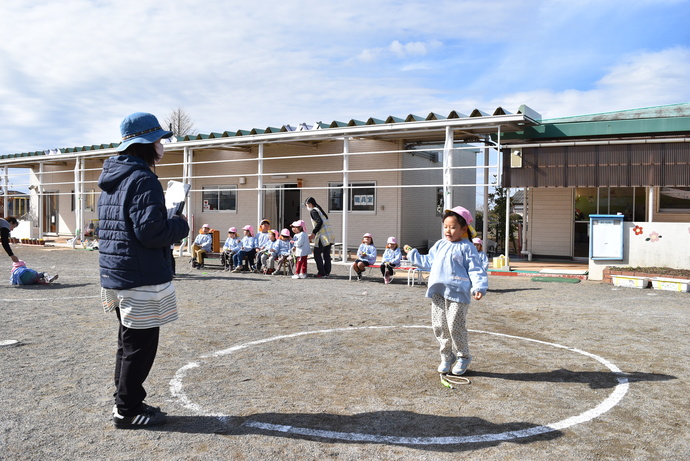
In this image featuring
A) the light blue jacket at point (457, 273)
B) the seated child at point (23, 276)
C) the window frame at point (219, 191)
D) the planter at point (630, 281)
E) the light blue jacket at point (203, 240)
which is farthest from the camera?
the window frame at point (219, 191)

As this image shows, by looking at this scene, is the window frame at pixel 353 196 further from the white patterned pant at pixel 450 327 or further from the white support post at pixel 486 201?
the white patterned pant at pixel 450 327

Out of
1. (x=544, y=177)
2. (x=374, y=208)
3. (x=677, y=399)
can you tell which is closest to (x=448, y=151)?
(x=544, y=177)

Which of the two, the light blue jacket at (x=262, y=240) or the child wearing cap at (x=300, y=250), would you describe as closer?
the child wearing cap at (x=300, y=250)

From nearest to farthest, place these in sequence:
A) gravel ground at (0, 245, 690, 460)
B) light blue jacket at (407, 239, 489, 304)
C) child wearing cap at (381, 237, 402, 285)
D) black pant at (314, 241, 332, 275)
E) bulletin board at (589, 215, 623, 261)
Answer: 1. gravel ground at (0, 245, 690, 460)
2. light blue jacket at (407, 239, 489, 304)
3. child wearing cap at (381, 237, 402, 285)
4. bulletin board at (589, 215, 623, 261)
5. black pant at (314, 241, 332, 275)

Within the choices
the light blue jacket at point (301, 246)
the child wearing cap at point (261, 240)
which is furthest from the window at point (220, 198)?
the light blue jacket at point (301, 246)

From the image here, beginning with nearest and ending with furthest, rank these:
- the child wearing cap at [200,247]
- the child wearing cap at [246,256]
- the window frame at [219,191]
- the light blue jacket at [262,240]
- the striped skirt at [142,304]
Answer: the striped skirt at [142,304] → the child wearing cap at [246,256] → the light blue jacket at [262,240] → the child wearing cap at [200,247] → the window frame at [219,191]

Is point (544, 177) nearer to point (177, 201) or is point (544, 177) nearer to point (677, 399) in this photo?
point (677, 399)

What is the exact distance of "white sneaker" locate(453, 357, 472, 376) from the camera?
197 inches

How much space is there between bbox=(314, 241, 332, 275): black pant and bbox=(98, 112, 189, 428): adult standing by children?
9.89 m

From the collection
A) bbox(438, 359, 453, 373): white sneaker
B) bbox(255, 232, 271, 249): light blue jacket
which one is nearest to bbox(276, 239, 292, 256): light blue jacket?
bbox(255, 232, 271, 249): light blue jacket

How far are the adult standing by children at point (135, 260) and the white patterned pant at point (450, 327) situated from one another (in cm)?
244

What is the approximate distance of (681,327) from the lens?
7.46m

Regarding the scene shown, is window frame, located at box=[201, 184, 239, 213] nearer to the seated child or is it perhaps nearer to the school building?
the school building

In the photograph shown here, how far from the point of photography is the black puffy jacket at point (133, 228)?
3562mm
